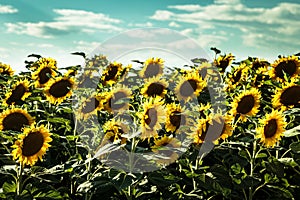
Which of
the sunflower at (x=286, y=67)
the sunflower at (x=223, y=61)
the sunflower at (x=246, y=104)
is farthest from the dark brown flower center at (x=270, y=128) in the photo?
the sunflower at (x=223, y=61)

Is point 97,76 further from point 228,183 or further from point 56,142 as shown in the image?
point 228,183

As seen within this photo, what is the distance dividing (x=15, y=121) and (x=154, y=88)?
1.29 m

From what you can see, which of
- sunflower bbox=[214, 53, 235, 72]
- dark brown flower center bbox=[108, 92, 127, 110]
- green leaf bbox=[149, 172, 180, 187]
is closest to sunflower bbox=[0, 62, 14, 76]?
sunflower bbox=[214, 53, 235, 72]

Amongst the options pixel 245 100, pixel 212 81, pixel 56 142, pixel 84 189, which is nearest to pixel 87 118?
pixel 56 142

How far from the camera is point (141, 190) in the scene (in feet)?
12.7

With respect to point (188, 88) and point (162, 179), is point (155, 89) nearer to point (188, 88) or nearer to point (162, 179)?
point (188, 88)

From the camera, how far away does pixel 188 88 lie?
5094 mm

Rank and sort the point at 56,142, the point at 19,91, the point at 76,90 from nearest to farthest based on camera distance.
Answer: the point at 56,142 < the point at 76,90 < the point at 19,91

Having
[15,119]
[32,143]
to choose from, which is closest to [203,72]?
[15,119]

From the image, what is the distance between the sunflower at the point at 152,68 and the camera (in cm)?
579

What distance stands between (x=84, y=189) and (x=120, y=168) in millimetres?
296

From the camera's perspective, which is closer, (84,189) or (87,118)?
(84,189)

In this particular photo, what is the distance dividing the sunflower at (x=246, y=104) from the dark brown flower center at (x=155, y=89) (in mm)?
760

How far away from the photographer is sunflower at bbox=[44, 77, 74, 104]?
16.7 ft
